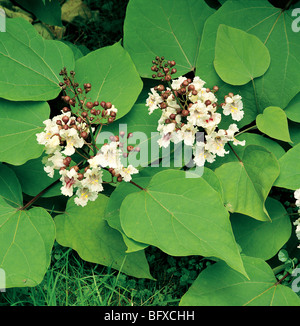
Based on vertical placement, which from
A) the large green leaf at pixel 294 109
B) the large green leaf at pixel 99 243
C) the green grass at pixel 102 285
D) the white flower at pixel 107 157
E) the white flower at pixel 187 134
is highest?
the large green leaf at pixel 294 109

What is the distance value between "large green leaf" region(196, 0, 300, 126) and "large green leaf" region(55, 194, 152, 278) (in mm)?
980

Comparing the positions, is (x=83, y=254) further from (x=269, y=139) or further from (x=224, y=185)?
(x=269, y=139)

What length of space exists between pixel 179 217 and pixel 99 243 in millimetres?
532

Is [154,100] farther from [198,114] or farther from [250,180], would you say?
[250,180]

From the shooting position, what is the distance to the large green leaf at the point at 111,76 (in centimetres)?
227

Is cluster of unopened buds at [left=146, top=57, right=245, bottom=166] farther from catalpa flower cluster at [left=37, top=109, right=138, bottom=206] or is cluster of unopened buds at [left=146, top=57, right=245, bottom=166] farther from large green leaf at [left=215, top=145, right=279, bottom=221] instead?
catalpa flower cluster at [left=37, top=109, right=138, bottom=206]

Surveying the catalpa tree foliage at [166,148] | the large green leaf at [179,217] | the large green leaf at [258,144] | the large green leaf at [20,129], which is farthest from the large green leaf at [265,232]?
the large green leaf at [20,129]

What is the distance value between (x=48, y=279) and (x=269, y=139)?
4.84 feet

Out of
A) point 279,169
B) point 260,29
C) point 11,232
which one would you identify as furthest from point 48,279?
point 260,29

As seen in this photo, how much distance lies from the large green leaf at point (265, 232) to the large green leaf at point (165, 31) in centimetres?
95

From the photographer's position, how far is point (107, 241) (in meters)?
2.19

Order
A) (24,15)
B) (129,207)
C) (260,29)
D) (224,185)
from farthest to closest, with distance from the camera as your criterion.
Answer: (24,15) < (260,29) < (224,185) < (129,207)

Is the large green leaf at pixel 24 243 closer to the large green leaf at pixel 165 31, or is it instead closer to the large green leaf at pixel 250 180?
the large green leaf at pixel 250 180

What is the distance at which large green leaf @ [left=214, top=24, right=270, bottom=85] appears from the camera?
2195 millimetres
